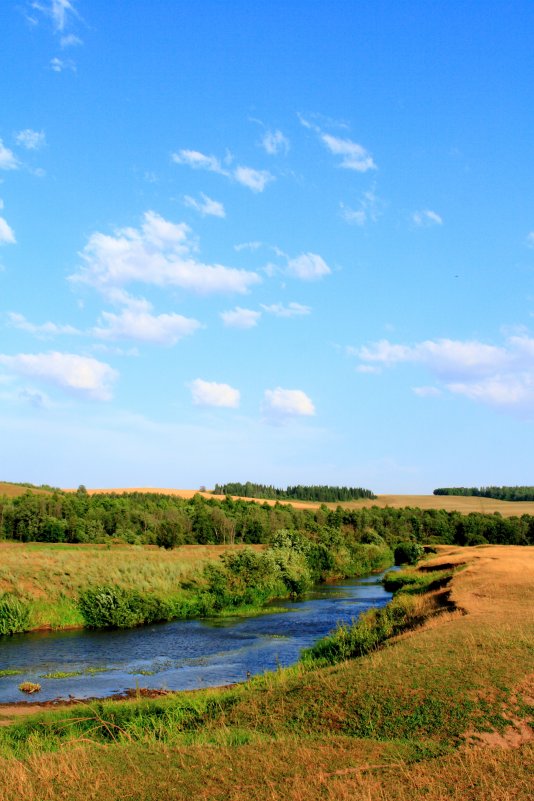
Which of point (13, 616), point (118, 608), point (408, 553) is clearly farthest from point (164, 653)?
point (408, 553)

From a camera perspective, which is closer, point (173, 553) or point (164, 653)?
point (164, 653)

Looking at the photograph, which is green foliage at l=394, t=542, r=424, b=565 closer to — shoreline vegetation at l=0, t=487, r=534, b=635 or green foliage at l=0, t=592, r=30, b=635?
shoreline vegetation at l=0, t=487, r=534, b=635

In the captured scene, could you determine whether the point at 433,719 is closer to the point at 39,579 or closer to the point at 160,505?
the point at 39,579

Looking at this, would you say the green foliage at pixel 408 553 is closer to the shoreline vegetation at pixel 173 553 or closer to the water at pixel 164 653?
the shoreline vegetation at pixel 173 553

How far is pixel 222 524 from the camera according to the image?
102000 mm

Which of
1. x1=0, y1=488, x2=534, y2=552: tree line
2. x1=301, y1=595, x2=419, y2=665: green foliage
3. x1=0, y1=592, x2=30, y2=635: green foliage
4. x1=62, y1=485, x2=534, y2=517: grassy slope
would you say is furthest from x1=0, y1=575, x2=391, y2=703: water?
x1=62, y1=485, x2=534, y2=517: grassy slope

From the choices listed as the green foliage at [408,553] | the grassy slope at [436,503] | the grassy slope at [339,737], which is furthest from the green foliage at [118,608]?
the grassy slope at [436,503]

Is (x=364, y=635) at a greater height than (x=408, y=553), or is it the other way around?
(x=364, y=635)

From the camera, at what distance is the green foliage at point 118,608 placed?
37125 mm

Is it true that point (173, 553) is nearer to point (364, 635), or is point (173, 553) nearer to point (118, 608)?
point (118, 608)

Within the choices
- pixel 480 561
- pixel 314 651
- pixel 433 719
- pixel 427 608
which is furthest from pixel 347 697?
pixel 480 561

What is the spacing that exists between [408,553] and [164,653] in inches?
2460

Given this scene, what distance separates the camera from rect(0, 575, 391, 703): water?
76.3ft

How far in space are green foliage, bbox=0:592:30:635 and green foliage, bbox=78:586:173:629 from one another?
11.9 feet
